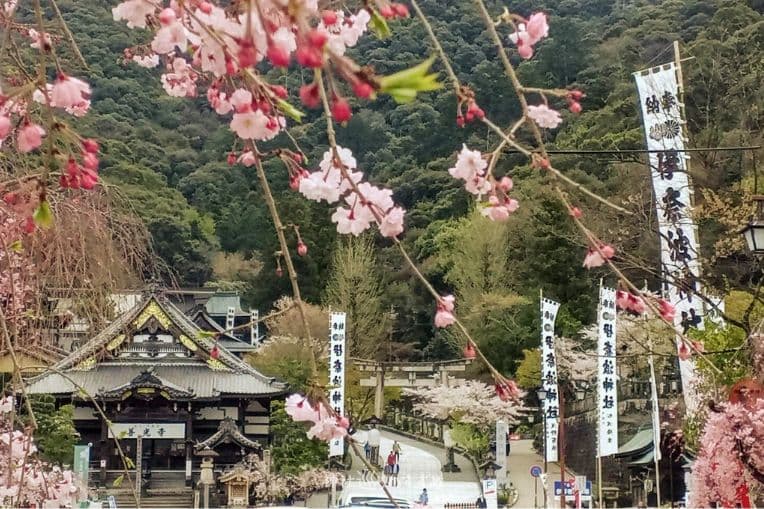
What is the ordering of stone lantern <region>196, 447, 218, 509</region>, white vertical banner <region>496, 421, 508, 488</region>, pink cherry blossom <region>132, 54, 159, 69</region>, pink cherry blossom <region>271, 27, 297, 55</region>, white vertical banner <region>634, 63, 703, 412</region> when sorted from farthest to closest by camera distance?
white vertical banner <region>496, 421, 508, 488</region>
stone lantern <region>196, 447, 218, 509</region>
white vertical banner <region>634, 63, 703, 412</region>
pink cherry blossom <region>132, 54, 159, 69</region>
pink cherry blossom <region>271, 27, 297, 55</region>

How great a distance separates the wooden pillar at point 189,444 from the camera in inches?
560

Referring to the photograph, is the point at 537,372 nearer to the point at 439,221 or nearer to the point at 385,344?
the point at 385,344

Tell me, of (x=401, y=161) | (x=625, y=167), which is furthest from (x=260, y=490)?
(x=401, y=161)

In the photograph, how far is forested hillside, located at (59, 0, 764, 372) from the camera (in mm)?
17328

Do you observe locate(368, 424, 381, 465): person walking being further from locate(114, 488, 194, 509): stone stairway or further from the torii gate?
locate(114, 488, 194, 509): stone stairway

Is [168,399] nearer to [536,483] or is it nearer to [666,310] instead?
[536,483]

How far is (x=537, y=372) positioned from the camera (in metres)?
16.4

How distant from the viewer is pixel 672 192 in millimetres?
8438

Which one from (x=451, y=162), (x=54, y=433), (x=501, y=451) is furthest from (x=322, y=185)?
(x=451, y=162)

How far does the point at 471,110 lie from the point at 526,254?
18889 millimetres

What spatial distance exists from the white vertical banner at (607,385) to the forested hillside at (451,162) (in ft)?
3.72

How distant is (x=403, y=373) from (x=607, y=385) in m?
9.64

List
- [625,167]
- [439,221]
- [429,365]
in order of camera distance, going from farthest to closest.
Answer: [439,221] < [429,365] < [625,167]

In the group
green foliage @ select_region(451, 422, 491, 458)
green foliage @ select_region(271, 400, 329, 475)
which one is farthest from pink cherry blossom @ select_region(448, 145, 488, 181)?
green foliage @ select_region(451, 422, 491, 458)
